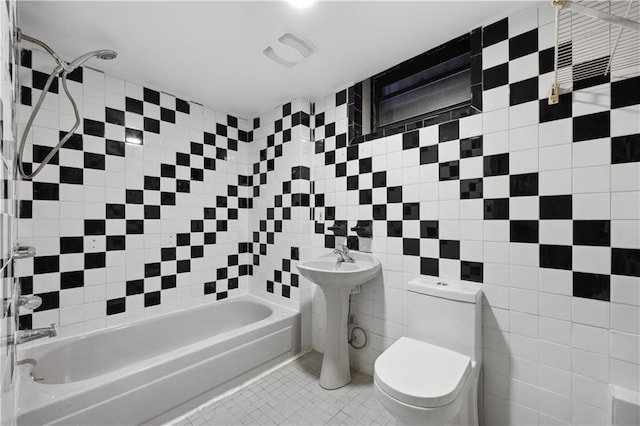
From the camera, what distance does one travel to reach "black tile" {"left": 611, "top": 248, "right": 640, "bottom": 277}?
43.8 inches

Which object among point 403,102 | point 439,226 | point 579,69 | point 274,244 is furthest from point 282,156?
point 579,69

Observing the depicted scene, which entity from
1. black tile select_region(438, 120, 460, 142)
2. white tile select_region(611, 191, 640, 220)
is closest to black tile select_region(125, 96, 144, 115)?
black tile select_region(438, 120, 460, 142)

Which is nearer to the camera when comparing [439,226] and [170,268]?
[439,226]

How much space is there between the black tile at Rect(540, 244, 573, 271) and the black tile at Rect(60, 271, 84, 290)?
275cm

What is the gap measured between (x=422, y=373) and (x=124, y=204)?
2.22 m

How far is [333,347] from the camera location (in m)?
1.85

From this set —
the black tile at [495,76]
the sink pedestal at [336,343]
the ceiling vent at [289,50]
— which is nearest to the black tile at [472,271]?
the sink pedestal at [336,343]

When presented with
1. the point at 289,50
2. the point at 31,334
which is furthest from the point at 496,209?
the point at 31,334

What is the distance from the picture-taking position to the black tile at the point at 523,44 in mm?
1339

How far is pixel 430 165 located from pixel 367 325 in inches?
48.0

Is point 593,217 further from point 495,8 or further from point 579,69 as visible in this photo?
point 495,8

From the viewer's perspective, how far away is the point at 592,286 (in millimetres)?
1197

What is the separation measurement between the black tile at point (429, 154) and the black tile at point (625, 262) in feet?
2.97

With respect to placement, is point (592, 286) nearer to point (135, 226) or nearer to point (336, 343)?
point (336, 343)
